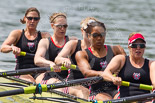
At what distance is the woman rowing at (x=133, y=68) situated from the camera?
5370 mm

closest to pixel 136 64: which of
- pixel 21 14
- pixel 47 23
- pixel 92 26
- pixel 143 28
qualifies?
pixel 92 26

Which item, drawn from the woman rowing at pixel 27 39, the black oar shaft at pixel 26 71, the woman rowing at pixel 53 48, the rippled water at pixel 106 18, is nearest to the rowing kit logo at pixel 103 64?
the rippled water at pixel 106 18

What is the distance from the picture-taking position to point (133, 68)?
5441mm

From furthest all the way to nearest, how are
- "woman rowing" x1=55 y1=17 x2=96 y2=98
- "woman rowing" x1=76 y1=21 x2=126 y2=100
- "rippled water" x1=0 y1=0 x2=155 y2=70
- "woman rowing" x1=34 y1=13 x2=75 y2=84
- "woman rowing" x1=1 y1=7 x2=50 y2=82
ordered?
1. "rippled water" x1=0 y1=0 x2=155 y2=70
2. "woman rowing" x1=1 y1=7 x2=50 y2=82
3. "woman rowing" x1=34 y1=13 x2=75 y2=84
4. "woman rowing" x1=55 y1=17 x2=96 y2=98
5. "woman rowing" x1=76 y1=21 x2=126 y2=100

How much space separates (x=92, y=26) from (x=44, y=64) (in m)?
1.27

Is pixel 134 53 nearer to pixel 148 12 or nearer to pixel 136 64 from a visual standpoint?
pixel 136 64

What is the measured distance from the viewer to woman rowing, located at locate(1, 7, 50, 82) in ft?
24.2

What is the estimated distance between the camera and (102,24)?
19.0 feet

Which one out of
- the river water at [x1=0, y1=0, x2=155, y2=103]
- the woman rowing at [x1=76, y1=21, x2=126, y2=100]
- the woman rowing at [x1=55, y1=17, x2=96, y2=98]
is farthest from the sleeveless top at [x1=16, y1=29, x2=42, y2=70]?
the woman rowing at [x1=76, y1=21, x2=126, y2=100]

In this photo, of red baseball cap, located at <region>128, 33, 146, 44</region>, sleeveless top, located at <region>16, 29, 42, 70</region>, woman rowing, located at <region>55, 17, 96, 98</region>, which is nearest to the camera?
red baseball cap, located at <region>128, 33, 146, 44</region>

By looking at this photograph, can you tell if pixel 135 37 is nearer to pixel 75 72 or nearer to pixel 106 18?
pixel 106 18

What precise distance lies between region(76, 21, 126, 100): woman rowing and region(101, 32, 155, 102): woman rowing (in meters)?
0.28

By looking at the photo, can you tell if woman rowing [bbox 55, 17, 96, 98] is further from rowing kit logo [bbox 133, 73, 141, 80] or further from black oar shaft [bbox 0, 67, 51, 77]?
rowing kit logo [bbox 133, 73, 141, 80]

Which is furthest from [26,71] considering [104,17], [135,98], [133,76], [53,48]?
[135,98]
